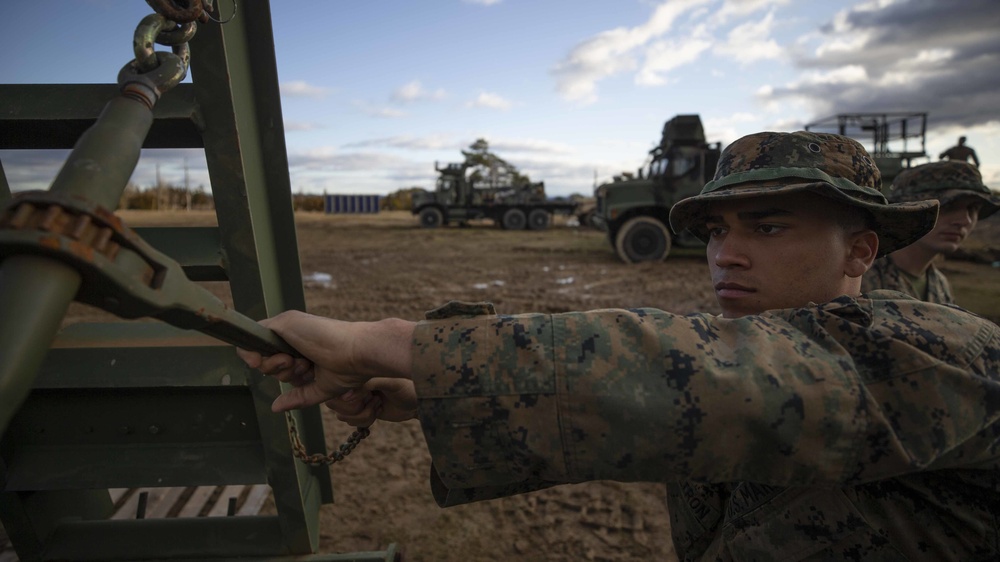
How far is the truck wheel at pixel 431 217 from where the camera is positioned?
23406 mm

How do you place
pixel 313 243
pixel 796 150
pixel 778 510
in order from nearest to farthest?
1. pixel 778 510
2. pixel 796 150
3. pixel 313 243

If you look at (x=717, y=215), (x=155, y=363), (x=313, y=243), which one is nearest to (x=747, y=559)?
(x=717, y=215)

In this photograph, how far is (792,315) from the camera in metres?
1.10

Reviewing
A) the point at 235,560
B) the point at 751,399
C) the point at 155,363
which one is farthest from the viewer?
the point at 235,560

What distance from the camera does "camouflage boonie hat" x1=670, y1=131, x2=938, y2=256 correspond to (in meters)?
1.30

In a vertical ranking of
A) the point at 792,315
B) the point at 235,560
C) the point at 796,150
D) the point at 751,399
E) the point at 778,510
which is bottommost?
the point at 235,560

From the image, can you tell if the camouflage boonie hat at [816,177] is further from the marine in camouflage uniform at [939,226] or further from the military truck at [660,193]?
the military truck at [660,193]

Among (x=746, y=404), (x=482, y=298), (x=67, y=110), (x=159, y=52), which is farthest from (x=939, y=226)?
(x=482, y=298)

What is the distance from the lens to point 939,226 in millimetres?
3342

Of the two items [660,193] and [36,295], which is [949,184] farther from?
[660,193]

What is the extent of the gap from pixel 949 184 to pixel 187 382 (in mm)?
3903

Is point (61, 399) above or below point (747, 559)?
above

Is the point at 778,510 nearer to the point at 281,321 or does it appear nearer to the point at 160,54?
the point at 281,321

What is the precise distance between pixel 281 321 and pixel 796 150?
46.3 inches
